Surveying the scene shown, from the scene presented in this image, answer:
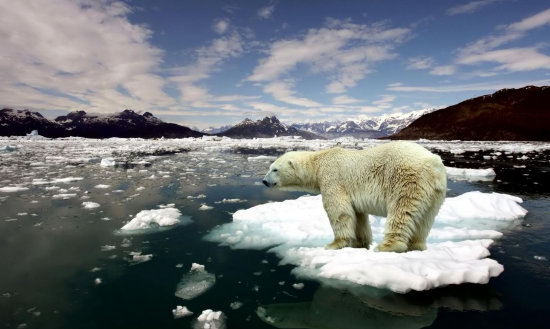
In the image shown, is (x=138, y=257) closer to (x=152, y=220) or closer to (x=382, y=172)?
(x=152, y=220)

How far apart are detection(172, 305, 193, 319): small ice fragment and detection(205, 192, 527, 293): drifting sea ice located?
5.69 feet

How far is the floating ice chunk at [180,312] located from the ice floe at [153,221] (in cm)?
393

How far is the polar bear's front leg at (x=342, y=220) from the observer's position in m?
5.23

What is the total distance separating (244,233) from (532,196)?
1029 cm

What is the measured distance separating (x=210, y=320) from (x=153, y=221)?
4.99 m

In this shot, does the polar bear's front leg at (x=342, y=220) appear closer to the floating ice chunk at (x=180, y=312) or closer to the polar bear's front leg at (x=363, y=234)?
the polar bear's front leg at (x=363, y=234)

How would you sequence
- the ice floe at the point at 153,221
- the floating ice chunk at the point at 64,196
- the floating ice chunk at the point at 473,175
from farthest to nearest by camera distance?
1. the floating ice chunk at the point at 473,175
2. the floating ice chunk at the point at 64,196
3. the ice floe at the point at 153,221

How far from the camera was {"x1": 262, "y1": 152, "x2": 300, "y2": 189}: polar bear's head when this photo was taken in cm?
613

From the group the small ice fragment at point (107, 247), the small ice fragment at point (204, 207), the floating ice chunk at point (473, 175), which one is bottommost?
the floating ice chunk at point (473, 175)

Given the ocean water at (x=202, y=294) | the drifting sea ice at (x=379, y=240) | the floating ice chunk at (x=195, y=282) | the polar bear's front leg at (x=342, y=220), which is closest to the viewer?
the ocean water at (x=202, y=294)

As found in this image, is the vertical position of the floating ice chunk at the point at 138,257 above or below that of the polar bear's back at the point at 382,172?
below

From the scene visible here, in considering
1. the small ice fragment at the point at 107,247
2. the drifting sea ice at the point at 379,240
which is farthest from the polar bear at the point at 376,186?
the small ice fragment at the point at 107,247

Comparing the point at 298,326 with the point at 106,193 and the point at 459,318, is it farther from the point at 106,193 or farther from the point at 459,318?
the point at 106,193

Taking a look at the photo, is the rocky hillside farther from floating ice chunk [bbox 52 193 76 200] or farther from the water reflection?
floating ice chunk [bbox 52 193 76 200]
